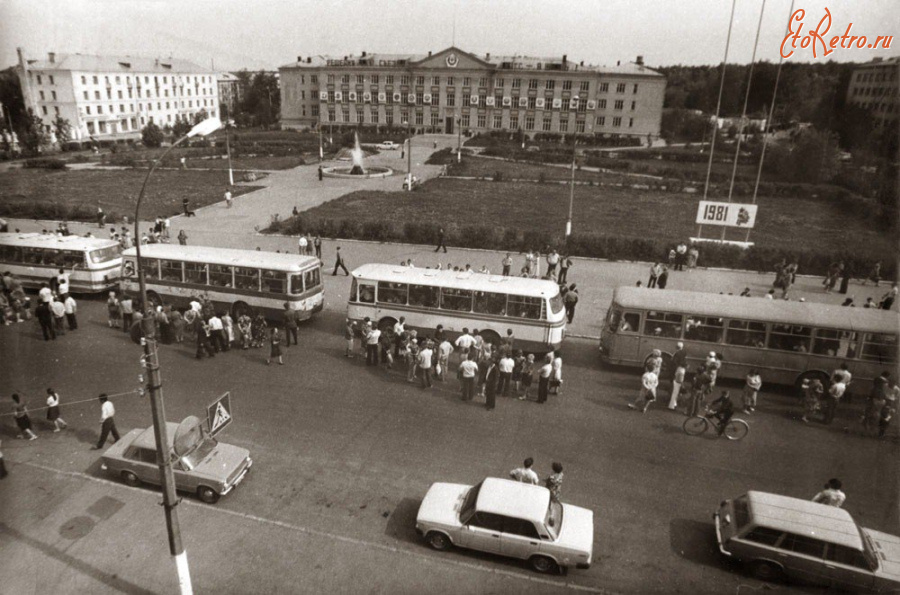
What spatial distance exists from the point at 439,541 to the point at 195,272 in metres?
16.2

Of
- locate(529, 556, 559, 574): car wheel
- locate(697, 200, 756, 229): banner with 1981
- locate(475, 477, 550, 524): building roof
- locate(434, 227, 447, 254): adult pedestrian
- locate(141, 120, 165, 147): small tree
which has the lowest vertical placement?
locate(529, 556, 559, 574): car wheel

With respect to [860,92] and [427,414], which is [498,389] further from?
[860,92]

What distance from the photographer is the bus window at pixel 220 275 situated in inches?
879

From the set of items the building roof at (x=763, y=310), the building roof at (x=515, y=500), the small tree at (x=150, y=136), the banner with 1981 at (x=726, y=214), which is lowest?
the building roof at (x=515, y=500)

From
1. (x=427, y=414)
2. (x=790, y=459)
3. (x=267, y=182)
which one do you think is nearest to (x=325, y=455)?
(x=427, y=414)

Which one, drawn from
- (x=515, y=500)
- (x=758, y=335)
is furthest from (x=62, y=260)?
(x=758, y=335)

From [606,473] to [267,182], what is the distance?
162 feet

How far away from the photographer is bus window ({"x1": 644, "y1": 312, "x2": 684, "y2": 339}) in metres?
18.4

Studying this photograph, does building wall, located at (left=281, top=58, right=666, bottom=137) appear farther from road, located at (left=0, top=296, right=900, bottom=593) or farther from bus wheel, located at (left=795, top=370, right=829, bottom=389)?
bus wheel, located at (left=795, top=370, right=829, bottom=389)

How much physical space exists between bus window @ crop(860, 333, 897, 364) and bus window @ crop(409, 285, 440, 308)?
43.3ft

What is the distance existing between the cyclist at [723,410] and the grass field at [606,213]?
72.1 feet

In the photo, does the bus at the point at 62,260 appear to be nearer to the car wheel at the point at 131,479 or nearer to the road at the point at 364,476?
the road at the point at 364,476

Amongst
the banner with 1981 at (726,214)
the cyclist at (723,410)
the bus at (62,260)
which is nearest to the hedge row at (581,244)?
the banner with 1981 at (726,214)

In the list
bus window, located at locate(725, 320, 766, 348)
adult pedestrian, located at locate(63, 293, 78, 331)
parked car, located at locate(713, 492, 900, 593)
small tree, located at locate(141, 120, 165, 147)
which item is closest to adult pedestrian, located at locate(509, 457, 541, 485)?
parked car, located at locate(713, 492, 900, 593)
